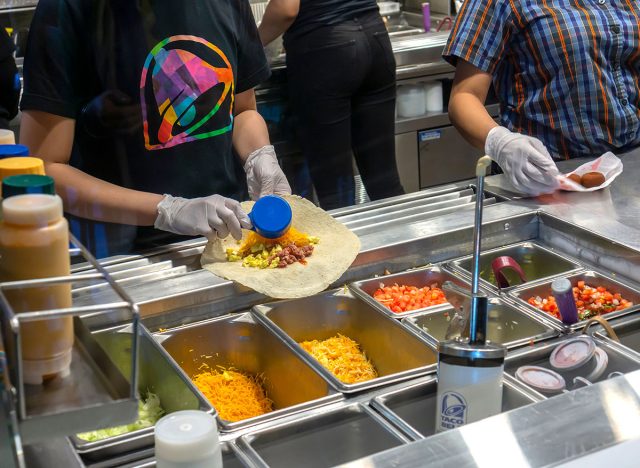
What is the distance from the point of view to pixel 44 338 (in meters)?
0.85

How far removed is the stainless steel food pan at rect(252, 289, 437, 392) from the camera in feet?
5.19

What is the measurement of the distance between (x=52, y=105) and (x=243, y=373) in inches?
29.0

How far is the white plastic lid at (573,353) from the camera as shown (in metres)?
1.41

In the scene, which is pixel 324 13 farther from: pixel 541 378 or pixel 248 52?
pixel 541 378

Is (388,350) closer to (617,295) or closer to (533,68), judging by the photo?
(617,295)

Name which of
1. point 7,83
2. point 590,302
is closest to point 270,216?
point 590,302

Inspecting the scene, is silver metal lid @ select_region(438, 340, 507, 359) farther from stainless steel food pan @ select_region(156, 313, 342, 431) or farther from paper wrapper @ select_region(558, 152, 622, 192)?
paper wrapper @ select_region(558, 152, 622, 192)

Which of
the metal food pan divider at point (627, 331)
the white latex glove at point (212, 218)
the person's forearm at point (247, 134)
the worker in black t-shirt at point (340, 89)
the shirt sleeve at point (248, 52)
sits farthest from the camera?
the worker in black t-shirt at point (340, 89)

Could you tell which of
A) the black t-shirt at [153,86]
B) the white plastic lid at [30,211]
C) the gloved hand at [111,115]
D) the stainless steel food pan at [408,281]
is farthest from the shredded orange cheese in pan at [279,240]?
the white plastic lid at [30,211]

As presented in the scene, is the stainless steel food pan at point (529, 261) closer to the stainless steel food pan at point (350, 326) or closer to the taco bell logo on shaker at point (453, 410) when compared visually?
the stainless steel food pan at point (350, 326)

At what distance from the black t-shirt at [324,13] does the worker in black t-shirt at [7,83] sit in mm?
1268

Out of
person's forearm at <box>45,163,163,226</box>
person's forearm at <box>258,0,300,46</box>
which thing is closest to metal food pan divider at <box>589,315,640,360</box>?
person's forearm at <box>45,163,163,226</box>

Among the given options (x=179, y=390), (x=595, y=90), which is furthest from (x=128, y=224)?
(x=595, y=90)

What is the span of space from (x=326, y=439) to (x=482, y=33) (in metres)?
1.46
